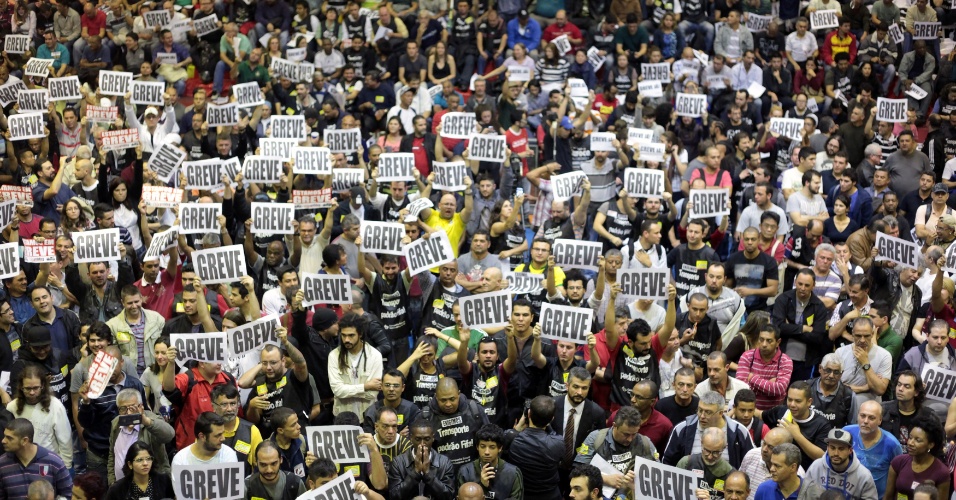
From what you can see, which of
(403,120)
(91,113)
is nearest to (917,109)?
(403,120)

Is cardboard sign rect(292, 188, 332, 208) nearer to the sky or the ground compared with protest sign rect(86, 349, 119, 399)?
nearer to the sky

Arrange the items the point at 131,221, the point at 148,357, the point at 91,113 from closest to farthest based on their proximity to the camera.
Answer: the point at 148,357
the point at 131,221
the point at 91,113

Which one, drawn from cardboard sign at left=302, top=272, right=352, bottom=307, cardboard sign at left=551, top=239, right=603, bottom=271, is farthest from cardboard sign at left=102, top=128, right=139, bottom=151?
cardboard sign at left=551, top=239, right=603, bottom=271

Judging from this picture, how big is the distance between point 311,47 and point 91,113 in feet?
15.5

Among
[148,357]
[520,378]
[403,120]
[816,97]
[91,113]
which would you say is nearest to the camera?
[520,378]

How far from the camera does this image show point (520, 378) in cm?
1097

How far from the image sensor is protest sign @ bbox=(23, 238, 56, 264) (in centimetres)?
1245

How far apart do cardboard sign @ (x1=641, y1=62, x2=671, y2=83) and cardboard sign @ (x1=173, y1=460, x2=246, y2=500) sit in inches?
419

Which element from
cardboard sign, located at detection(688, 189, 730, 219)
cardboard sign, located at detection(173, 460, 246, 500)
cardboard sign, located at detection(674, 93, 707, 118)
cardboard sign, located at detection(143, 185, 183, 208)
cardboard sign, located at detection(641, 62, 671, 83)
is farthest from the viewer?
cardboard sign, located at detection(641, 62, 671, 83)

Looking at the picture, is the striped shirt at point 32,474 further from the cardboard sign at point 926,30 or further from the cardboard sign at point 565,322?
the cardboard sign at point 926,30

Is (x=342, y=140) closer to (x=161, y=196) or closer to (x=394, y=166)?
(x=394, y=166)

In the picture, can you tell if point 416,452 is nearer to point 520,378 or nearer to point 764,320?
point 520,378

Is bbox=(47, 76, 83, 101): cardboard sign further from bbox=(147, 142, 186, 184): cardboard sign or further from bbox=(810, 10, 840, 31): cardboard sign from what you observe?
bbox=(810, 10, 840, 31): cardboard sign

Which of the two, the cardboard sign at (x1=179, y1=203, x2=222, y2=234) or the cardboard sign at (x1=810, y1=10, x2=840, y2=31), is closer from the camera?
the cardboard sign at (x1=179, y1=203, x2=222, y2=234)
